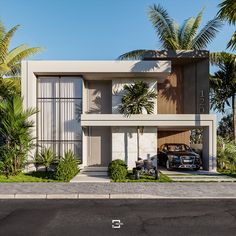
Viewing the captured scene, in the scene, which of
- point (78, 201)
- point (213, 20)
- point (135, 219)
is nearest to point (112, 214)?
point (135, 219)

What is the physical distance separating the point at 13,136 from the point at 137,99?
724 centimetres

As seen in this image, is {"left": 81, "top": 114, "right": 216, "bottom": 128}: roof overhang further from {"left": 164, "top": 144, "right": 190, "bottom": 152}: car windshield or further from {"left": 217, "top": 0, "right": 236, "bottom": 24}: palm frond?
{"left": 217, "top": 0, "right": 236, "bottom": 24}: palm frond

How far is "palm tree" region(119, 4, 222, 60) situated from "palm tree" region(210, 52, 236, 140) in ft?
6.65

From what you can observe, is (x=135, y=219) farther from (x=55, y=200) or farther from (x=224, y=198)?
(x=224, y=198)

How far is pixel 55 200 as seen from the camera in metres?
9.84

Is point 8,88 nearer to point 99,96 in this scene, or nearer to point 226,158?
point 99,96

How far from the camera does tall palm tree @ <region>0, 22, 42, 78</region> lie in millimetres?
20656

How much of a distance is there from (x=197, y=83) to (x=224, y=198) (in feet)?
36.5

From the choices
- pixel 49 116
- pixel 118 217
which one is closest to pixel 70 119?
pixel 49 116

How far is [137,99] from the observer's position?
17250 millimetres

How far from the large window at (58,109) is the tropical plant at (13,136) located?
8.58 feet

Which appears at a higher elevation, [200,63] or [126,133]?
[200,63]

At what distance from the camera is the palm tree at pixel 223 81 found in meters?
22.9

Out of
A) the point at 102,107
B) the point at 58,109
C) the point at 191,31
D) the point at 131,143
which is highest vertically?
the point at 191,31
